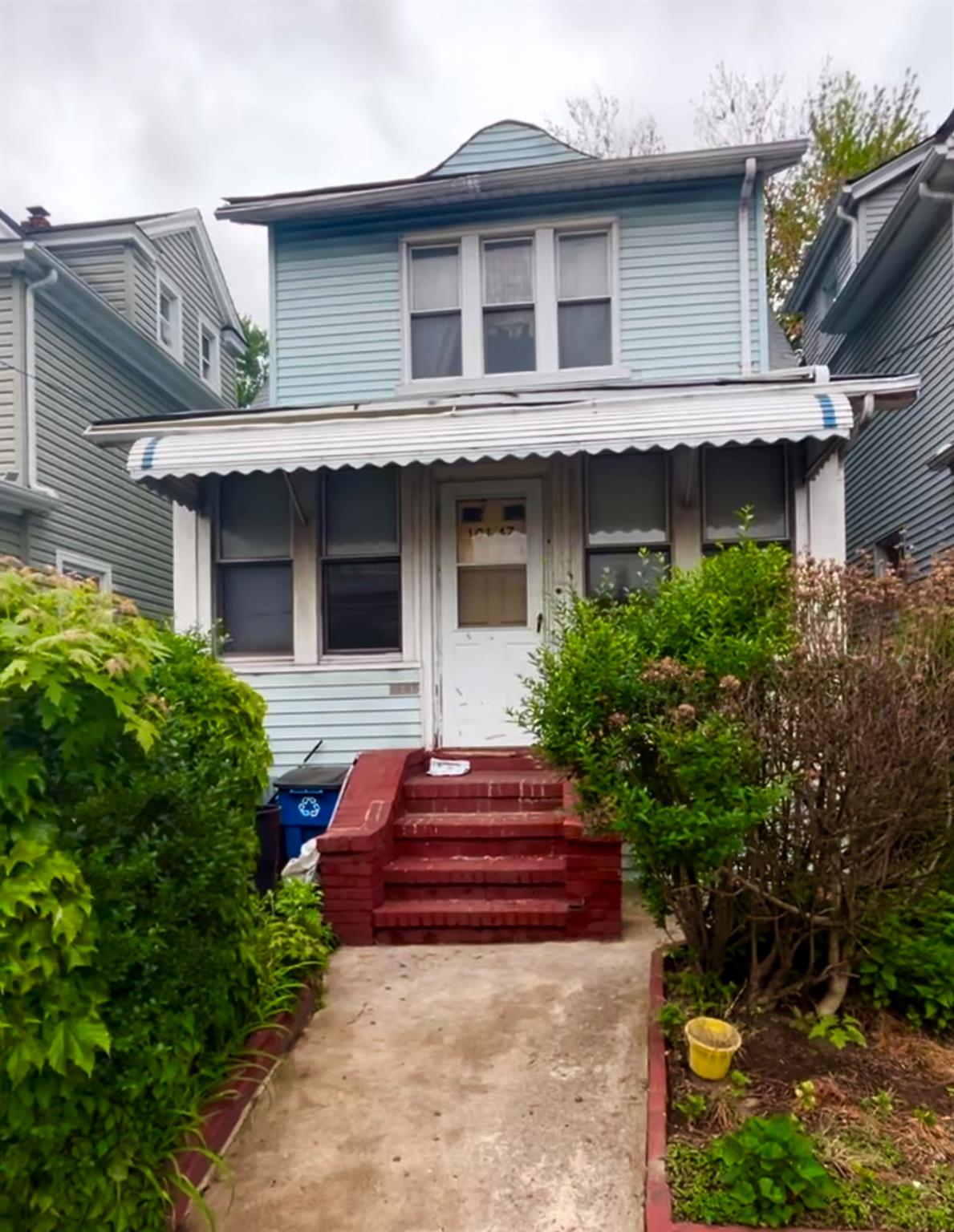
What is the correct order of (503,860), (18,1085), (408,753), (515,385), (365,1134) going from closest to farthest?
1. (18,1085)
2. (365,1134)
3. (503,860)
4. (408,753)
5. (515,385)

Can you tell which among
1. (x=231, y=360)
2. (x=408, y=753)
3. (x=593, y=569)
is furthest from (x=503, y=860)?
(x=231, y=360)

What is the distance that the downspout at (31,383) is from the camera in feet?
29.2

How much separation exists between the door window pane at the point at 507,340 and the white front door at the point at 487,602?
174 cm

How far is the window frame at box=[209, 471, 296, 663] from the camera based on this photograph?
22.1 feet

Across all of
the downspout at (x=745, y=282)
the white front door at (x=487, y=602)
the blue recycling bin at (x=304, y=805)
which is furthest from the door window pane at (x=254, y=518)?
the downspout at (x=745, y=282)

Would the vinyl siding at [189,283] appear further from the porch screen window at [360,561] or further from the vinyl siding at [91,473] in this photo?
the porch screen window at [360,561]

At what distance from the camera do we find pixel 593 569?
6.58 meters

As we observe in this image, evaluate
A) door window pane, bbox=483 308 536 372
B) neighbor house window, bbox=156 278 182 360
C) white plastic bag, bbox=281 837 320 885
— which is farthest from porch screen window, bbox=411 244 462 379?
neighbor house window, bbox=156 278 182 360

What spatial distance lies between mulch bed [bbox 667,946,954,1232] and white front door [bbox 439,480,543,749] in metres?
3.44

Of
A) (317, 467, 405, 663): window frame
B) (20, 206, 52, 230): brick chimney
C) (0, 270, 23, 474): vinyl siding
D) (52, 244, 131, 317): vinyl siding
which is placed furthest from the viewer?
(20, 206, 52, 230): brick chimney

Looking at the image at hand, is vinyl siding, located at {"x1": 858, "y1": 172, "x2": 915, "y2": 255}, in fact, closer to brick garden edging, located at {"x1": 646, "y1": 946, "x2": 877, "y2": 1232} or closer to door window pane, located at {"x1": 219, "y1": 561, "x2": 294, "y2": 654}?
door window pane, located at {"x1": 219, "y1": 561, "x2": 294, "y2": 654}

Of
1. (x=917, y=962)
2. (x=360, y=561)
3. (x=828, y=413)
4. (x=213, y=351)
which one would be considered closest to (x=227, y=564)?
(x=360, y=561)

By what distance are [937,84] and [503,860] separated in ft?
56.7

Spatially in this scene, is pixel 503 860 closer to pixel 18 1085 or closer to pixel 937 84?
pixel 18 1085
